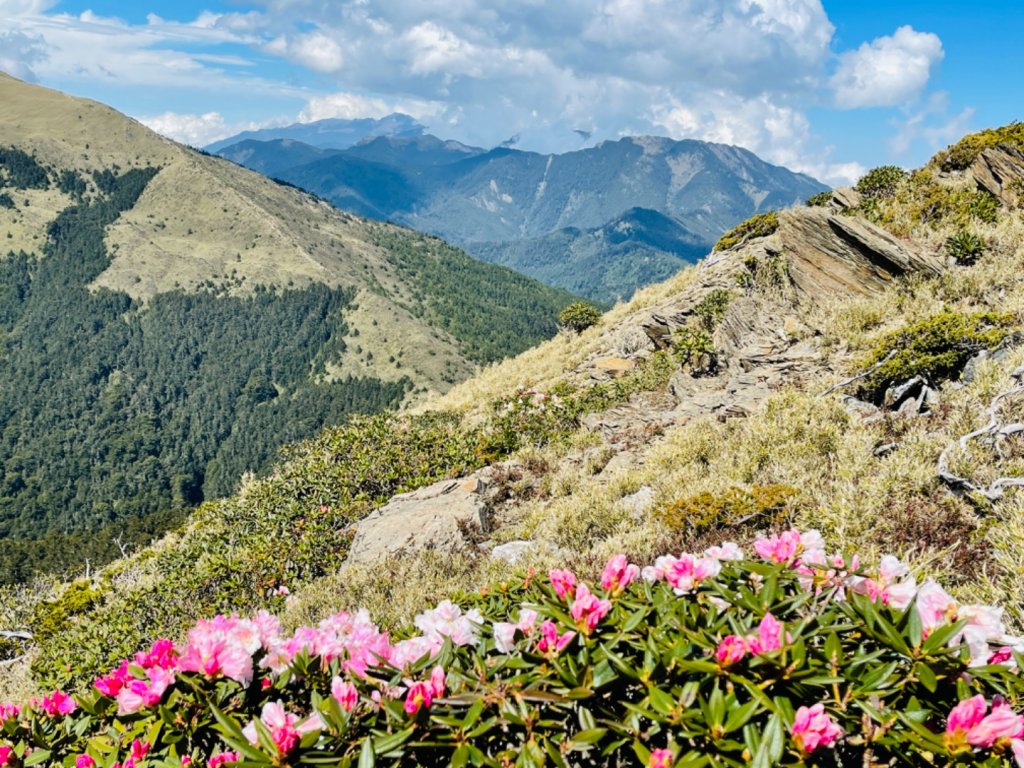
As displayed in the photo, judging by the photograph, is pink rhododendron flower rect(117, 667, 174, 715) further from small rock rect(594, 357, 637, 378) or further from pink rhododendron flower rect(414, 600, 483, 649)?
small rock rect(594, 357, 637, 378)

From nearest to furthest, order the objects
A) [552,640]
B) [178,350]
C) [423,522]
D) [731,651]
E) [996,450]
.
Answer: [731,651], [552,640], [996,450], [423,522], [178,350]

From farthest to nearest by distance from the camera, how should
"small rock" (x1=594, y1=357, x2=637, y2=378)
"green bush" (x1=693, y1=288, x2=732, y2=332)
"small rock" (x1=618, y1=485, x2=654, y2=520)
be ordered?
"small rock" (x1=594, y1=357, x2=637, y2=378)
"green bush" (x1=693, y1=288, x2=732, y2=332)
"small rock" (x1=618, y1=485, x2=654, y2=520)

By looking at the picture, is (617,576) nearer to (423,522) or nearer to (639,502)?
(639,502)

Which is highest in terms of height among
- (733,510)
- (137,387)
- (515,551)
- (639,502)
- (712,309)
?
(712,309)

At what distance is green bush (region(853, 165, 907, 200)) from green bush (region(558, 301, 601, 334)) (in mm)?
10321

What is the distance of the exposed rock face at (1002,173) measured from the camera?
13234mm

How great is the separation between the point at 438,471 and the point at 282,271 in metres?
191

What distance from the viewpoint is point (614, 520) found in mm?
6270

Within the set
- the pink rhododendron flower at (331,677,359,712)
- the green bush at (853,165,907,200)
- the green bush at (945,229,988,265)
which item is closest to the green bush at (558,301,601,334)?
the green bush at (853,165,907,200)

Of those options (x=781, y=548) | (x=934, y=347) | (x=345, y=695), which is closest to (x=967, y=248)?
(x=934, y=347)

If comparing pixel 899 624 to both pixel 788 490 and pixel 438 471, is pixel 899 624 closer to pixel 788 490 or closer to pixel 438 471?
pixel 788 490

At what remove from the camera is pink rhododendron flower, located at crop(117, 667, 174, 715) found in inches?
87.7

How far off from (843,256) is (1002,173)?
6.12 m

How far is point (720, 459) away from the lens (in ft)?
22.6
